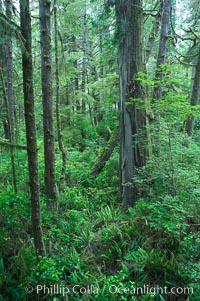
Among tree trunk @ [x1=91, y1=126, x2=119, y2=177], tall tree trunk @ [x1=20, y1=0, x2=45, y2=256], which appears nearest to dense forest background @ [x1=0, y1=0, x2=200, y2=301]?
tall tree trunk @ [x1=20, y1=0, x2=45, y2=256]

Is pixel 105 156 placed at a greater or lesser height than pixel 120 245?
greater

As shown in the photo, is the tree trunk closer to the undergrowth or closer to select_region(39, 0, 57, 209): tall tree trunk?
select_region(39, 0, 57, 209): tall tree trunk

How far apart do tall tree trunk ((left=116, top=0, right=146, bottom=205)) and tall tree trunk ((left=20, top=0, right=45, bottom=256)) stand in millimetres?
2215

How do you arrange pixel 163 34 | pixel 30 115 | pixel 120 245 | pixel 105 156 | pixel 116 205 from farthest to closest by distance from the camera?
pixel 105 156, pixel 163 34, pixel 116 205, pixel 120 245, pixel 30 115

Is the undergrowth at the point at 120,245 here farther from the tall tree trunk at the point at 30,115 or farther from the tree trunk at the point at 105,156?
the tree trunk at the point at 105,156

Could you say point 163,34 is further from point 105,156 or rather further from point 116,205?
point 116,205

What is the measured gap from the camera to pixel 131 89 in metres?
5.24

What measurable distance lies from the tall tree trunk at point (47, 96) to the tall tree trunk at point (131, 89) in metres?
1.68

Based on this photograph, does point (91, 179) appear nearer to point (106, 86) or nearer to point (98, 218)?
point (98, 218)

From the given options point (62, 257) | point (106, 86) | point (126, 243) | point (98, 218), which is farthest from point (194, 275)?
point (106, 86)

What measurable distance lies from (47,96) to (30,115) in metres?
2.34

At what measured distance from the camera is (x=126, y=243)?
156 inches

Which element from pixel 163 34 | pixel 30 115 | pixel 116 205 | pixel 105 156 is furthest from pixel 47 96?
pixel 163 34

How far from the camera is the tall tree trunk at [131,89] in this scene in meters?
5.07
